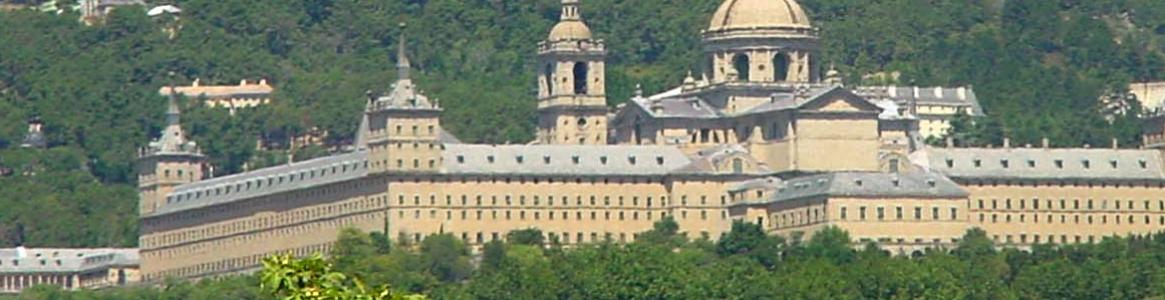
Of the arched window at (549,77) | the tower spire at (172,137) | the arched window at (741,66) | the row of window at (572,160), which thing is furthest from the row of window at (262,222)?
the arched window at (741,66)

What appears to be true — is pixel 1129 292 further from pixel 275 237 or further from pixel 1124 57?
pixel 1124 57

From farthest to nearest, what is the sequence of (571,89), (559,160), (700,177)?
(571,89), (700,177), (559,160)

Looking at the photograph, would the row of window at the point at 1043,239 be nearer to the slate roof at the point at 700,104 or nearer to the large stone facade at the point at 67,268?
the slate roof at the point at 700,104

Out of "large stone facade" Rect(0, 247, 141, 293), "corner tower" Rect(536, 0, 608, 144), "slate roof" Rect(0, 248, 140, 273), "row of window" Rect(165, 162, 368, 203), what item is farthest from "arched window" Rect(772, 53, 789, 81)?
"slate roof" Rect(0, 248, 140, 273)

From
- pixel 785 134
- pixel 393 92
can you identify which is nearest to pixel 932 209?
pixel 785 134

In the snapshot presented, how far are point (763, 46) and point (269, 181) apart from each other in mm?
13899

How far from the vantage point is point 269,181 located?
450 ft

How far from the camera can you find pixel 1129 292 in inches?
4865

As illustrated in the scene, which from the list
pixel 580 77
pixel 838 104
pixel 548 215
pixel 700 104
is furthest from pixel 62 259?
pixel 838 104

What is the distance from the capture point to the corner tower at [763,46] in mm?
136750

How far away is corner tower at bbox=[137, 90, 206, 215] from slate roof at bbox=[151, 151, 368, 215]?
1.14 m

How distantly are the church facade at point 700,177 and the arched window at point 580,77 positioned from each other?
0.04 metres

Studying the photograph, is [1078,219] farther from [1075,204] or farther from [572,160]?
[572,160]

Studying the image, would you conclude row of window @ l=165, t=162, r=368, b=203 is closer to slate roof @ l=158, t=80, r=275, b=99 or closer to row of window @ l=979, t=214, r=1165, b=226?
row of window @ l=979, t=214, r=1165, b=226
